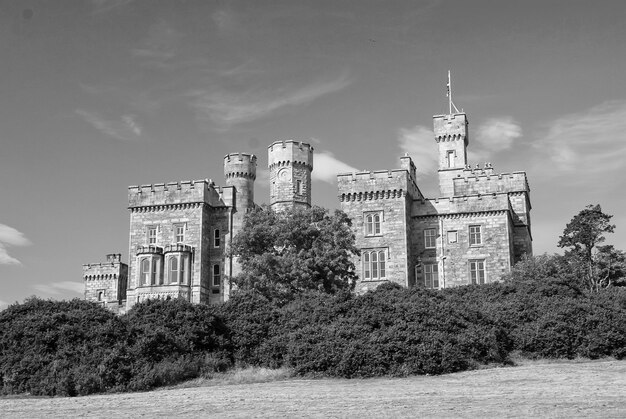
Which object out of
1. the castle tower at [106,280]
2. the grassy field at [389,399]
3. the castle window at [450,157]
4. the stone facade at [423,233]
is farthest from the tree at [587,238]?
the castle tower at [106,280]

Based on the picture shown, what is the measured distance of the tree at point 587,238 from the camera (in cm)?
5016

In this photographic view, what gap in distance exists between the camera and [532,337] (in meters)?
26.6

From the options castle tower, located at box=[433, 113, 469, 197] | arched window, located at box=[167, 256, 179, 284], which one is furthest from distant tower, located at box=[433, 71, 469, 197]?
arched window, located at box=[167, 256, 179, 284]

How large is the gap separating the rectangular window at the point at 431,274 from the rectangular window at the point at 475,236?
275 cm

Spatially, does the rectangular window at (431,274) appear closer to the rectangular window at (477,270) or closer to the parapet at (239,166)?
the rectangular window at (477,270)

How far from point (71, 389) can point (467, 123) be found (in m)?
49.5

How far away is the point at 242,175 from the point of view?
199 ft

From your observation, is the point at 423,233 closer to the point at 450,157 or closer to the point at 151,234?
the point at 450,157

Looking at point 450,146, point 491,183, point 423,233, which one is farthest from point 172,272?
point 450,146

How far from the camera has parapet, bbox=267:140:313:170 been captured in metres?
58.0

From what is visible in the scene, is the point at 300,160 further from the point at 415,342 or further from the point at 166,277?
the point at 415,342

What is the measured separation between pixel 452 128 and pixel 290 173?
51.8ft

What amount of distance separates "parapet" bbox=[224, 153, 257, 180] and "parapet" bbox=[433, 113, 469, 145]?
619 inches

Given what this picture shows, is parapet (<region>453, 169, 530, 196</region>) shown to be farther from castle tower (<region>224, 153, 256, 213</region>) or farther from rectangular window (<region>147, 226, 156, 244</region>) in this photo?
rectangular window (<region>147, 226, 156, 244</region>)
